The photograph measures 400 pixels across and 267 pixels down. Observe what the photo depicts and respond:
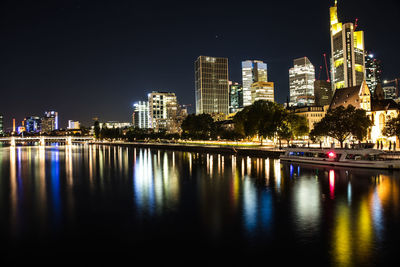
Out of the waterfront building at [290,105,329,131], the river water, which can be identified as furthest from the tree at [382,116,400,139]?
the waterfront building at [290,105,329,131]

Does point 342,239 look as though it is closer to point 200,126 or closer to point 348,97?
point 348,97

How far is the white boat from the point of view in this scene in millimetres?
52750

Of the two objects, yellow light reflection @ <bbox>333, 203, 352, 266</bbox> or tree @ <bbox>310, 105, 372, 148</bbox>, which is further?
tree @ <bbox>310, 105, 372, 148</bbox>

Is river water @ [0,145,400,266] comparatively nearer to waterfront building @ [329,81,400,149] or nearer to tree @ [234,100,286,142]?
tree @ [234,100,286,142]

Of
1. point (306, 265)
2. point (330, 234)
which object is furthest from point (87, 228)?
point (330, 234)

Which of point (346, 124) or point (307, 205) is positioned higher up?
point (346, 124)

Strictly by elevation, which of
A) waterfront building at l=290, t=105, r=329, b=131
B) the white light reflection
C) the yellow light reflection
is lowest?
the yellow light reflection

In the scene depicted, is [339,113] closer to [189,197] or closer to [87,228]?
[189,197]

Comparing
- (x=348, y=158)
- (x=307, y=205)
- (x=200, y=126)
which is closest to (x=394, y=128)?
(x=348, y=158)

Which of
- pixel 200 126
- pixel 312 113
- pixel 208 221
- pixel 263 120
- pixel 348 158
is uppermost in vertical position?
pixel 312 113

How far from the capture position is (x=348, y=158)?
190 feet

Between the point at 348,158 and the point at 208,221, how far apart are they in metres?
40.8

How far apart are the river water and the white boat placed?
6.29 metres

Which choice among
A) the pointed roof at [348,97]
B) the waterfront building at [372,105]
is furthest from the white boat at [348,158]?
the pointed roof at [348,97]
